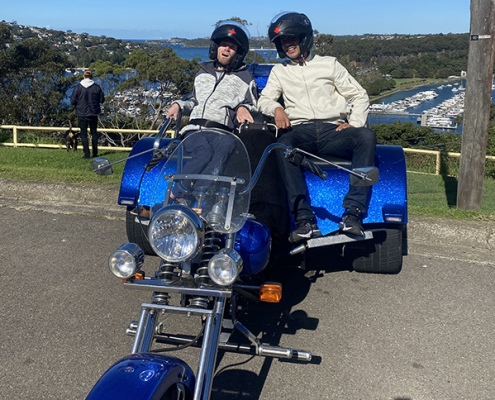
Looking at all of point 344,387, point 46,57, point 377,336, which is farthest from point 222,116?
point 46,57

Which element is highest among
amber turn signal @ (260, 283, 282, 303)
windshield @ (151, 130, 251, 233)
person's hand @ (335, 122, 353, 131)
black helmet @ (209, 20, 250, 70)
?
black helmet @ (209, 20, 250, 70)

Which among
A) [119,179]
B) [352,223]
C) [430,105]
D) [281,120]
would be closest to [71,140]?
[119,179]

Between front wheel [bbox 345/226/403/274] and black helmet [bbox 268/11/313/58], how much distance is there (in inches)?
65.7

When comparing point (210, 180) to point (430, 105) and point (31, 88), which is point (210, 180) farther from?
point (31, 88)

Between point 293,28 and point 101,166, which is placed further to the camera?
point 293,28

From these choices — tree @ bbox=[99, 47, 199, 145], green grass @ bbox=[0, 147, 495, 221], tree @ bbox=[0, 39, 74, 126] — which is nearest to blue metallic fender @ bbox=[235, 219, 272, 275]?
green grass @ bbox=[0, 147, 495, 221]

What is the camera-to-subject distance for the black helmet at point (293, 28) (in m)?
4.86

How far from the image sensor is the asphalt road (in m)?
3.35

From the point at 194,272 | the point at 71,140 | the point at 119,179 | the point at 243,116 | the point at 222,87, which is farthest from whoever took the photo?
the point at 71,140

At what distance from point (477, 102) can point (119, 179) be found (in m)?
4.24

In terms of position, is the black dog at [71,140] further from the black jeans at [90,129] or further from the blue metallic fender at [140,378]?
the blue metallic fender at [140,378]

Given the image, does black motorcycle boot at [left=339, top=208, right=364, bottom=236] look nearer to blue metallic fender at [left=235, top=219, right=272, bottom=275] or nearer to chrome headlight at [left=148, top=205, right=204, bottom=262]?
blue metallic fender at [left=235, top=219, right=272, bottom=275]

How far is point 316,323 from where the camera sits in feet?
13.5

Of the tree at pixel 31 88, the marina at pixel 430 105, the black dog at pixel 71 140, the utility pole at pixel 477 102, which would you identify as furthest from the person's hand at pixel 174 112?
the tree at pixel 31 88
